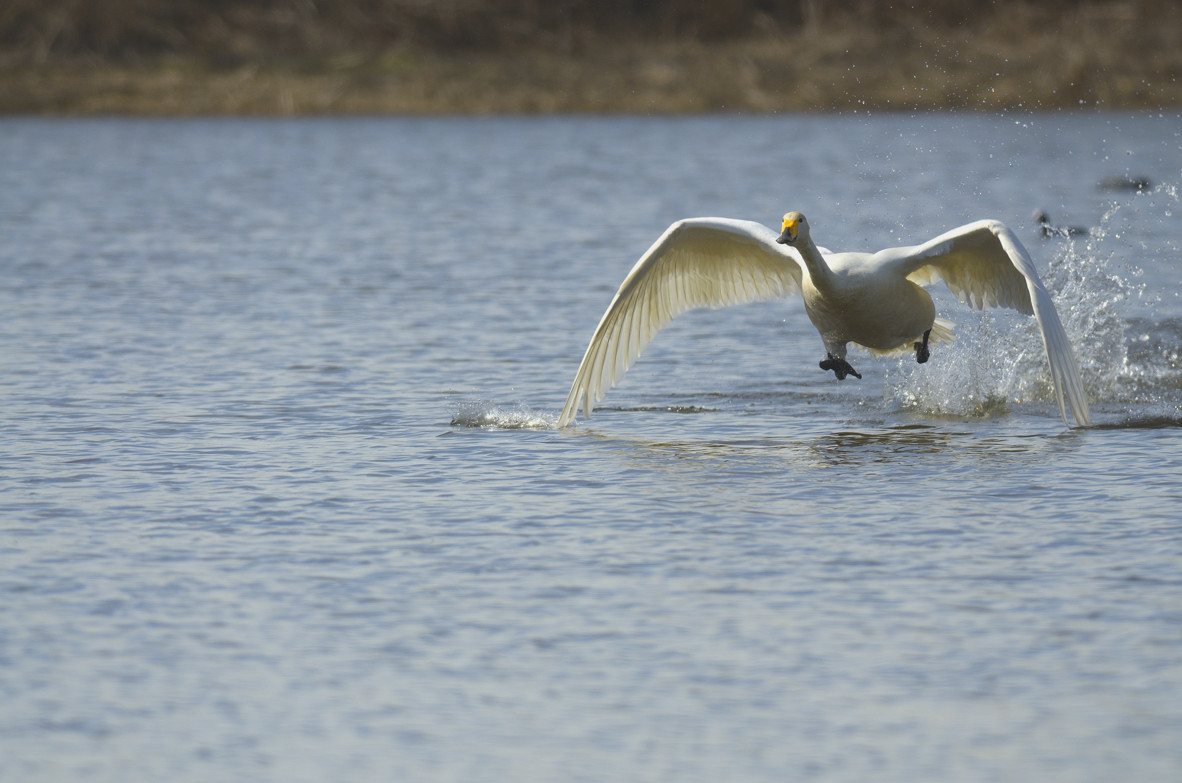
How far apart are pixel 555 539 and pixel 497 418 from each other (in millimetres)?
2979

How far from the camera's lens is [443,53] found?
145 feet

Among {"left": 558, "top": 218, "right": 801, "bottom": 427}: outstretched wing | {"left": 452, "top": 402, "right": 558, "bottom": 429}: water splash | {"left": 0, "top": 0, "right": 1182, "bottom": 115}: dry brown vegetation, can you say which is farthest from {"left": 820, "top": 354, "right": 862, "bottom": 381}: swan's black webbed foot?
{"left": 0, "top": 0, "right": 1182, "bottom": 115}: dry brown vegetation

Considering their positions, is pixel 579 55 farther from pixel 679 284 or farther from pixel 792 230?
pixel 792 230

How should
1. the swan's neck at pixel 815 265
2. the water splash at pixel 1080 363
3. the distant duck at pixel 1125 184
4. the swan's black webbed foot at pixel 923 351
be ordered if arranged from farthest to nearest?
the distant duck at pixel 1125 184
the water splash at pixel 1080 363
the swan's black webbed foot at pixel 923 351
the swan's neck at pixel 815 265

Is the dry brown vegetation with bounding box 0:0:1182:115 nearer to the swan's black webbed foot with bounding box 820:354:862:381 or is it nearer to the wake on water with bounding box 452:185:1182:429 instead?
the wake on water with bounding box 452:185:1182:429

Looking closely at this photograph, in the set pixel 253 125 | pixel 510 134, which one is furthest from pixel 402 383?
pixel 253 125

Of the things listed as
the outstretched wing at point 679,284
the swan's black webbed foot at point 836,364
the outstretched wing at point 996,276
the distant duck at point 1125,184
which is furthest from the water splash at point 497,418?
the distant duck at point 1125,184

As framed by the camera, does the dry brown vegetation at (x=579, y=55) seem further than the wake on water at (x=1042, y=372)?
Yes

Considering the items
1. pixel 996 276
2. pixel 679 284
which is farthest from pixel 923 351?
pixel 679 284

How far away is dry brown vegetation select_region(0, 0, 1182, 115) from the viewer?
39344mm

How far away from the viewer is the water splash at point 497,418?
427 inches

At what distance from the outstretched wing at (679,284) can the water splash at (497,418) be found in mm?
184

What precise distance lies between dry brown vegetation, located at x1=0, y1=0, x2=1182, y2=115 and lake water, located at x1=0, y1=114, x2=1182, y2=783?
21.0 m

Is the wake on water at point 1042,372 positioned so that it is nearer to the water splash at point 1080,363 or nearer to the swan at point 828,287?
the water splash at point 1080,363
